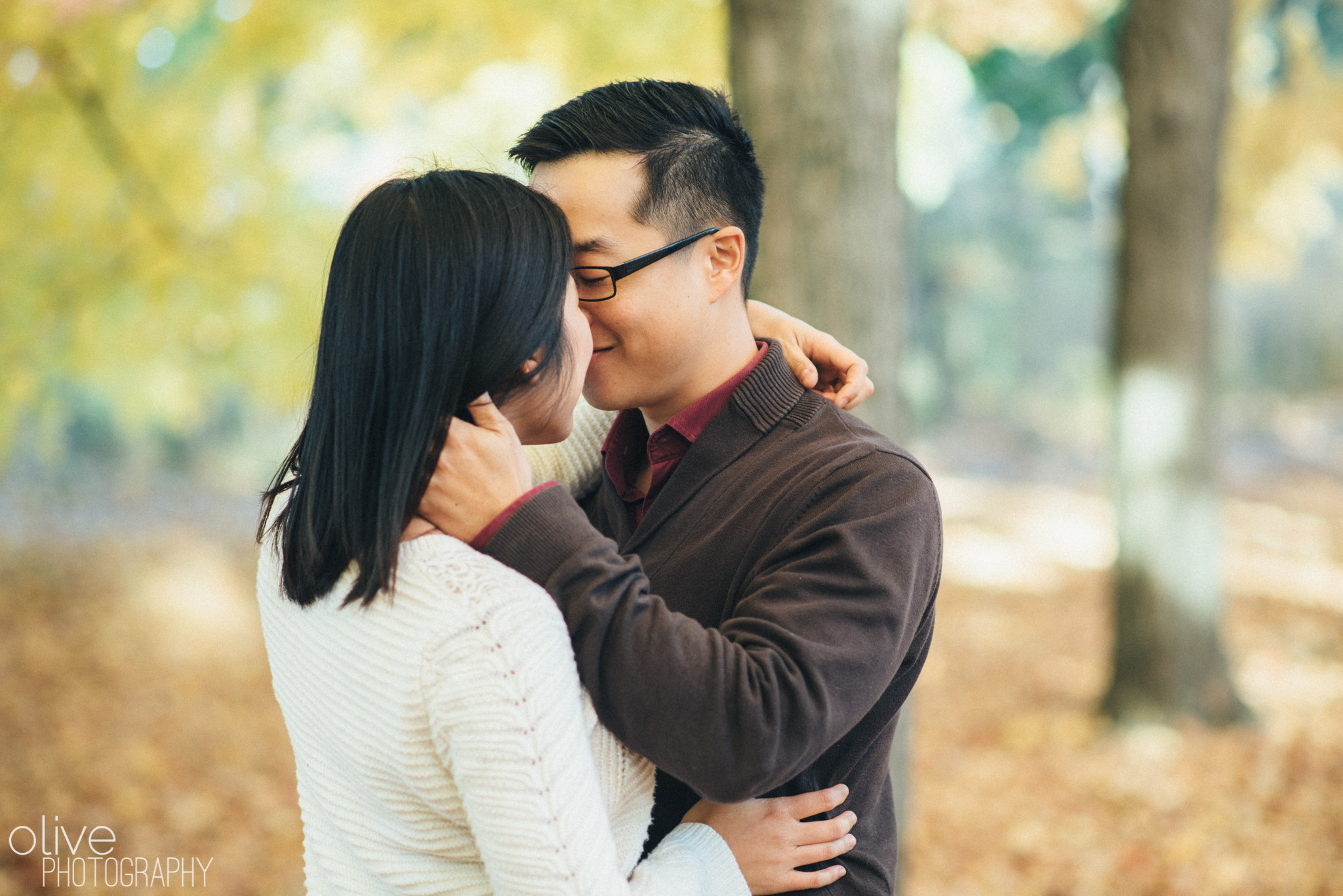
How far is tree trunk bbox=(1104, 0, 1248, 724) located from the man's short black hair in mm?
4418

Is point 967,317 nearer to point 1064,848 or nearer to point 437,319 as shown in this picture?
point 1064,848

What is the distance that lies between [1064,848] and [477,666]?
4.33m

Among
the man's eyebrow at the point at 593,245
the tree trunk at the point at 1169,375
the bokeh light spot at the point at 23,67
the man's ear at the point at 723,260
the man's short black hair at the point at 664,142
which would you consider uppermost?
the bokeh light spot at the point at 23,67

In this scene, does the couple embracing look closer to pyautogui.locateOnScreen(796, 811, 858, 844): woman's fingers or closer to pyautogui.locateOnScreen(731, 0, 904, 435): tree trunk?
pyautogui.locateOnScreen(796, 811, 858, 844): woman's fingers

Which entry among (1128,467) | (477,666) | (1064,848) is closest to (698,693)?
(477,666)

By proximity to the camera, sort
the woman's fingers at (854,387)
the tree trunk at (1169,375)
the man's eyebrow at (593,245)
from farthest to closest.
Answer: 1. the tree trunk at (1169,375)
2. the woman's fingers at (854,387)
3. the man's eyebrow at (593,245)

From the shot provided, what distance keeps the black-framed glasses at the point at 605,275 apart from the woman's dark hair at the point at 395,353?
381mm

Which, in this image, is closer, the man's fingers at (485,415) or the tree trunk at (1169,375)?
the man's fingers at (485,415)

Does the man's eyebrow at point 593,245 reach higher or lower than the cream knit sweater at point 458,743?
higher

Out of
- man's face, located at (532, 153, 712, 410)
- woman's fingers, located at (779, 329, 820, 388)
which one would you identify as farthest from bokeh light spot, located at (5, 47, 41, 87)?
woman's fingers, located at (779, 329, 820, 388)

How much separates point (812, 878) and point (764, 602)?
18.6 inches

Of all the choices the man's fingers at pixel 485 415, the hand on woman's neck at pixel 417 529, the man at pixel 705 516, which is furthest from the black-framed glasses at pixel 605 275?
the hand on woman's neck at pixel 417 529

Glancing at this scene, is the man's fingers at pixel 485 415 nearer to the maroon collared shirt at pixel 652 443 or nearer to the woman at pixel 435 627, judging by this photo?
the woman at pixel 435 627

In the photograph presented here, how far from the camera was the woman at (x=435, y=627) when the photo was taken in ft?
4.02
